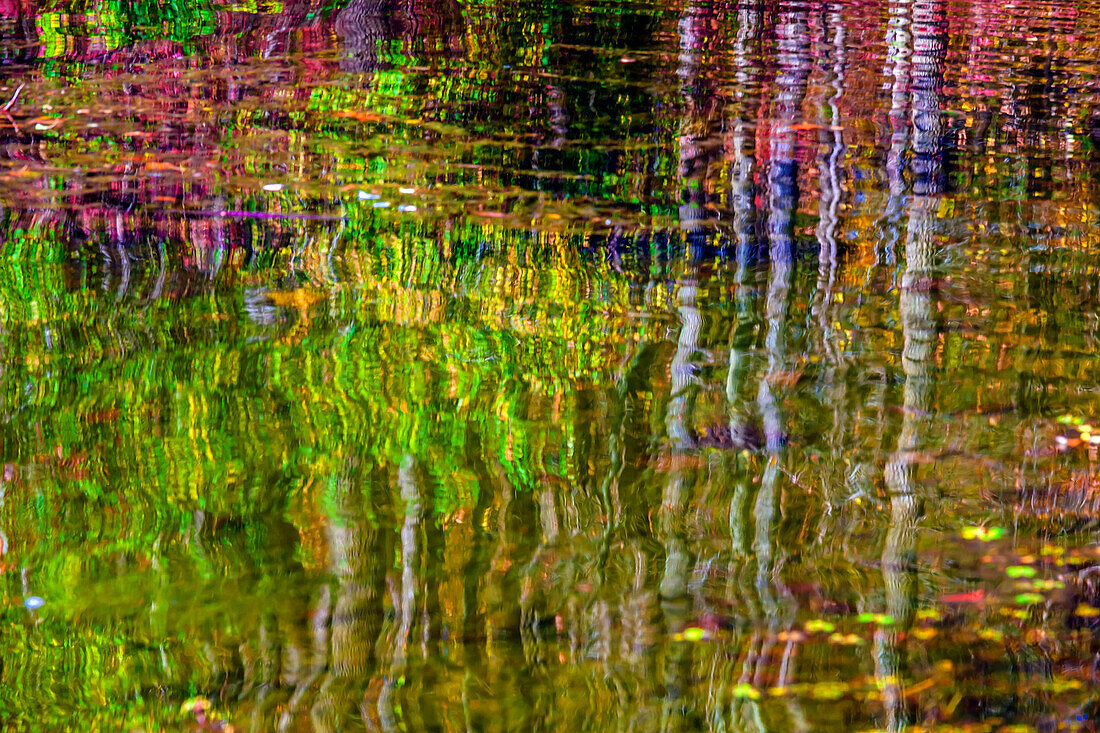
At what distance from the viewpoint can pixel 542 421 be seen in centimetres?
619

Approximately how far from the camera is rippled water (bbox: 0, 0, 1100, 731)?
4301 mm

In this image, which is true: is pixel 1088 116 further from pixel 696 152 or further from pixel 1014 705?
pixel 1014 705

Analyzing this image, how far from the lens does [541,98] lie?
14219 millimetres

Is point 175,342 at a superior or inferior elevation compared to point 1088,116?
inferior

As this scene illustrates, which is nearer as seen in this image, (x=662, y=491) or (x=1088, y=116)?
(x=662, y=491)

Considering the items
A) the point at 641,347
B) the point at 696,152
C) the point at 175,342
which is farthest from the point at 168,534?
the point at 696,152

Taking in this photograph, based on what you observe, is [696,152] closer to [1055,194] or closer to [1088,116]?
[1055,194]

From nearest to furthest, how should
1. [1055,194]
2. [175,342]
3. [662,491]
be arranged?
1. [662,491]
2. [175,342]
3. [1055,194]

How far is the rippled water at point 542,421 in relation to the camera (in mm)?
4301

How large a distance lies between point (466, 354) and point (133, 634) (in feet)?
9.67

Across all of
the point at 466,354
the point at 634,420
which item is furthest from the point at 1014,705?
the point at 466,354

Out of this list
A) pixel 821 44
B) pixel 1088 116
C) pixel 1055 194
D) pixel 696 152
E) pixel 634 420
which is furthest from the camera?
pixel 821 44

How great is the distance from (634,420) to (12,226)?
5359 mm

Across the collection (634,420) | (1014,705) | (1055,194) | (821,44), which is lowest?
(1014,705)
